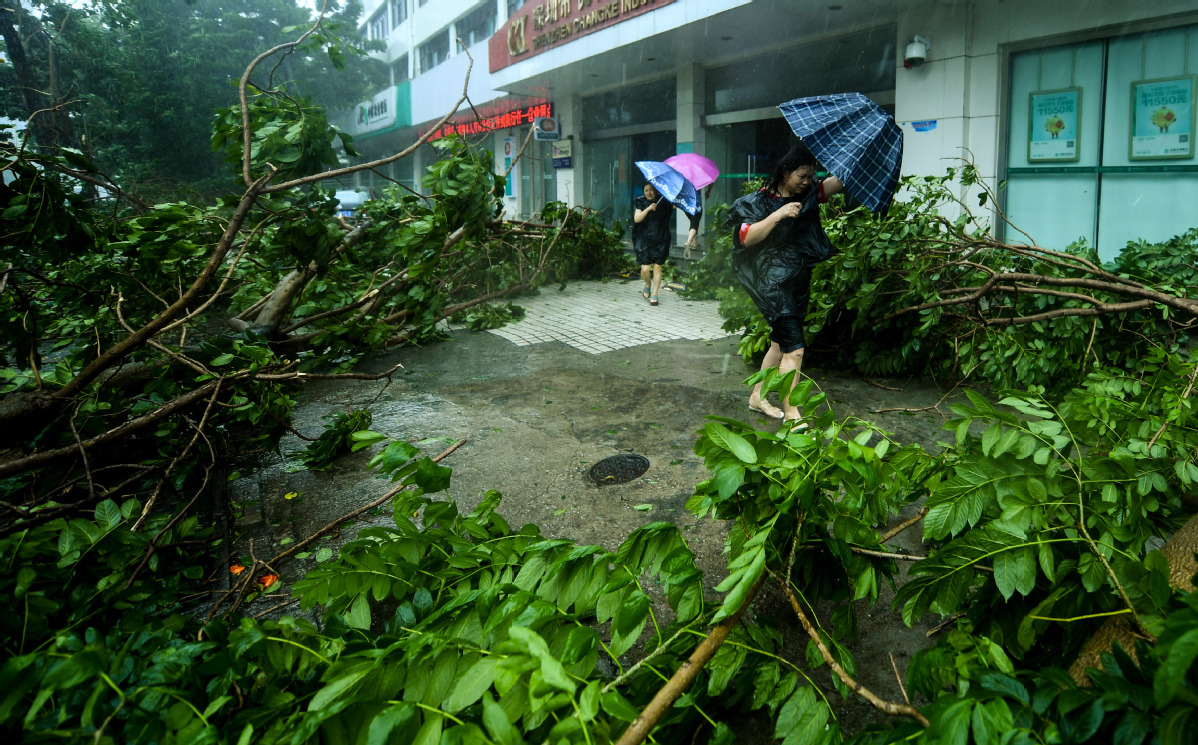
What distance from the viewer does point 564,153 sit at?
1992 cm

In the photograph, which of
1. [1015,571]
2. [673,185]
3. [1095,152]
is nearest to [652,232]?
[673,185]

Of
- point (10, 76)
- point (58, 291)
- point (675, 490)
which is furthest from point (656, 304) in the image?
point (10, 76)

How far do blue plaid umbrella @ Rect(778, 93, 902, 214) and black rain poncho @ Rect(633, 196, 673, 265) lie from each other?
5496mm

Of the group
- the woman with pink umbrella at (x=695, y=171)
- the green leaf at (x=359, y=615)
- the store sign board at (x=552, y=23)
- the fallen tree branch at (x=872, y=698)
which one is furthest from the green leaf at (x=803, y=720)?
the store sign board at (x=552, y=23)

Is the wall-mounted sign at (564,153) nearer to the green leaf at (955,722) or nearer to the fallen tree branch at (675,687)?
the fallen tree branch at (675,687)

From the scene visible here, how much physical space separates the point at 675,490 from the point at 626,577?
7.32 feet

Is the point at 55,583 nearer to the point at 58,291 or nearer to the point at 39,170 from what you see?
the point at 39,170

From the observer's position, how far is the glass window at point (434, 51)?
99.9ft

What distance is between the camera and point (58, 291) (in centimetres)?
442

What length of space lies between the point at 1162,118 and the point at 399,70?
38.1 metres

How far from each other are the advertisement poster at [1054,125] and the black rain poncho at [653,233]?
15.2 ft

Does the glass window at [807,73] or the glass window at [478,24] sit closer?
the glass window at [807,73]

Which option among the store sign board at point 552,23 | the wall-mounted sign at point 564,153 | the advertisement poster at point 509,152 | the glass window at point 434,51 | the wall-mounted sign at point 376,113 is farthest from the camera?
the wall-mounted sign at point 376,113

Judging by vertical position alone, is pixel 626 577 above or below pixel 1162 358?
below
